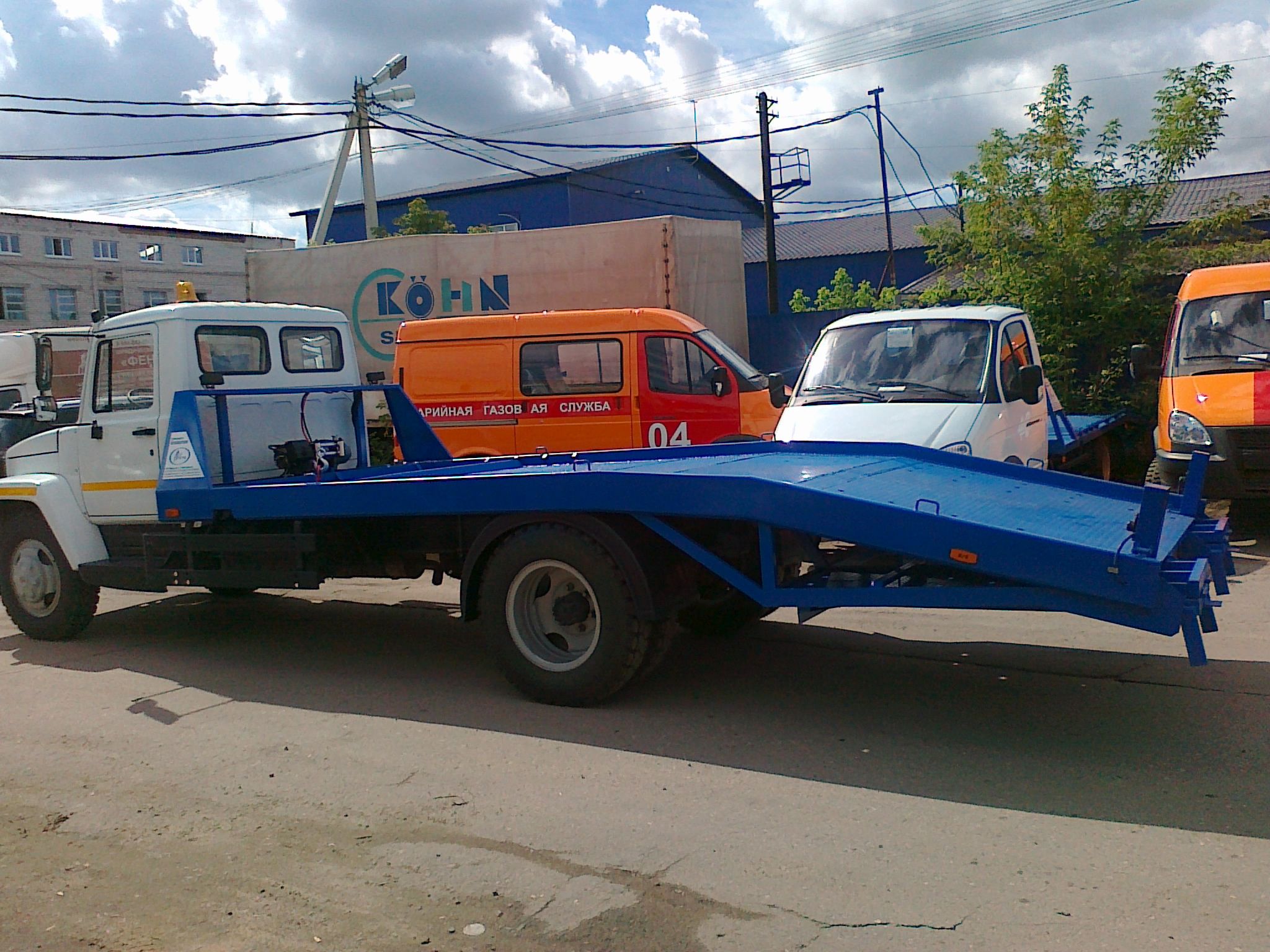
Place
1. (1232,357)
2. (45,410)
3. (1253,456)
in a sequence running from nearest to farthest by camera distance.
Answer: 1. (45,410)
2. (1253,456)
3. (1232,357)

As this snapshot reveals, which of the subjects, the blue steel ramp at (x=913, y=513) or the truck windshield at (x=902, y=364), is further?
the truck windshield at (x=902, y=364)

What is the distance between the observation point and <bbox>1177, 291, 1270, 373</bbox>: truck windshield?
10016 millimetres

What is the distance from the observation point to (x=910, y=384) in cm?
931

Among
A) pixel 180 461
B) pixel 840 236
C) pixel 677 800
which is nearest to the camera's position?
pixel 677 800

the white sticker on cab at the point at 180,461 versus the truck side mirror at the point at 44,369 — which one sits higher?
the truck side mirror at the point at 44,369

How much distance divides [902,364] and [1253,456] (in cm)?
292

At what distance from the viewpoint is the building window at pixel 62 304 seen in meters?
60.9

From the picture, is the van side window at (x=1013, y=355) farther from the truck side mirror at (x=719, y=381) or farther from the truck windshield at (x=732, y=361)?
the truck side mirror at (x=719, y=381)

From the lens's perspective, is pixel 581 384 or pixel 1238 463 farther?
pixel 581 384

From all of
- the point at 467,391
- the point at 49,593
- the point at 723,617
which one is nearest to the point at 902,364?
the point at 723,617

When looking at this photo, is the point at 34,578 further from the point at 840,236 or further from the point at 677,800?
the point at 840,236

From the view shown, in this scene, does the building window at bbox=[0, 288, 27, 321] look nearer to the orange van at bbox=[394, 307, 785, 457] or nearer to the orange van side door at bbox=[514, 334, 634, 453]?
the orange van at bbox=[394, 307, 785, 457]

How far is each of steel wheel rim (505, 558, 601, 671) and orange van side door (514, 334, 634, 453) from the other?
5945mm

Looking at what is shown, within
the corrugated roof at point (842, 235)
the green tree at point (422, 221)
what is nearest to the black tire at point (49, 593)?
the green tree at point (422, 221)
